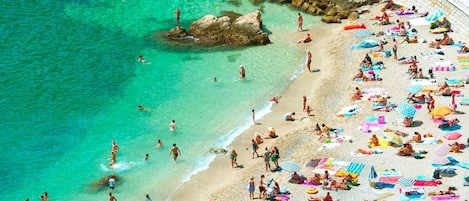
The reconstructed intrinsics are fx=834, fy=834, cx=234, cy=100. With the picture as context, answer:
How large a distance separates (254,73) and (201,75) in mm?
3361

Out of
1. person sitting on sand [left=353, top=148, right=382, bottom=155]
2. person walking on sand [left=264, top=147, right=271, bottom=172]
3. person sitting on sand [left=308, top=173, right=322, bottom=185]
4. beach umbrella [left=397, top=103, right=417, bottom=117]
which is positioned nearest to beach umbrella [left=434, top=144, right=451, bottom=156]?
person sitting on sand [left=353, top=148, right=382, bottom=155]

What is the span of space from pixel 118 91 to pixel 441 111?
19.9 metres

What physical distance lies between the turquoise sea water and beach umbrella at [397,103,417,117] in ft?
28.7

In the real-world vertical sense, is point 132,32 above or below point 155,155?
above

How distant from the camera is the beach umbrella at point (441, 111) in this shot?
42.3 meters

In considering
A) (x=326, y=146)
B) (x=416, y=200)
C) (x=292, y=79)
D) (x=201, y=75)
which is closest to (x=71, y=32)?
(x=201, y=75)

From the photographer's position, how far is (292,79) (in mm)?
51625

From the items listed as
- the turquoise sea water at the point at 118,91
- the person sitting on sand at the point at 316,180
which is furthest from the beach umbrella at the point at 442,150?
the turquoise sea water at the point at 118,91

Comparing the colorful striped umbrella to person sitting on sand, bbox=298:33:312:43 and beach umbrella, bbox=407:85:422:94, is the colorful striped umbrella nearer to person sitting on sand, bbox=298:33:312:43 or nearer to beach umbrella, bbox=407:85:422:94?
beach umbrella, bbox=407:85:422:94

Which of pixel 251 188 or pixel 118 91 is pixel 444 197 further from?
pixel 118 91

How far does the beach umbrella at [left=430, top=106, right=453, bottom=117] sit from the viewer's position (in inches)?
1665

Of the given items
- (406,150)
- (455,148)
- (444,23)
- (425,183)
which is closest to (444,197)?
(425,183)

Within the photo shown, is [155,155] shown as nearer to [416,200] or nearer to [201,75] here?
[201,75]

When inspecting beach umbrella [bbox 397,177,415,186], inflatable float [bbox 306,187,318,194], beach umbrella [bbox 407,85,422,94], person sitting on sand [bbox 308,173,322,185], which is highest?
beach umbrella [bbox 407,85,422,94]
